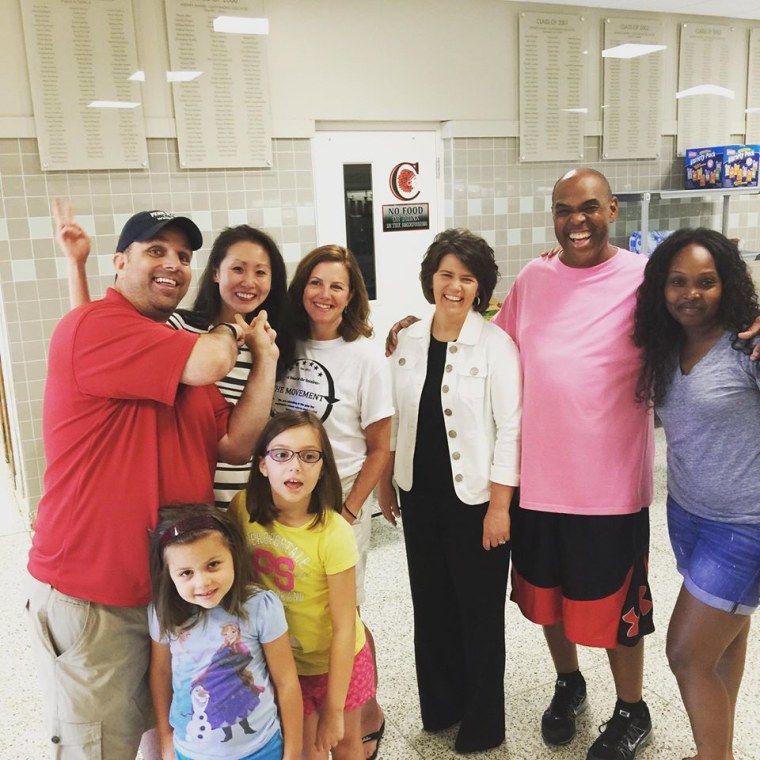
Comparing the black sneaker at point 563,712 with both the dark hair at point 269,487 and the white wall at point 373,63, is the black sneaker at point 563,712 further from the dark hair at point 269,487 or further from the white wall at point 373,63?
the white wall at point 373,63

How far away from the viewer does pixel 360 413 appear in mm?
1898

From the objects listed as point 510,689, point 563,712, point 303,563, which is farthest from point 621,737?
point 303,563

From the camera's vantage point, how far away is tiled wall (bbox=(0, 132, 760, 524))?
3.45 m

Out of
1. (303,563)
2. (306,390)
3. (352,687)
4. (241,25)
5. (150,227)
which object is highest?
(241,25)

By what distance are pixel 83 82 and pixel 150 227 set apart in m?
2.50

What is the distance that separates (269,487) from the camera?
1568mm

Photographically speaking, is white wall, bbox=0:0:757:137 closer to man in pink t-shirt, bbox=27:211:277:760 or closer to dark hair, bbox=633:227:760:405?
man in pink t-shirt, bbox=27:211:277:760

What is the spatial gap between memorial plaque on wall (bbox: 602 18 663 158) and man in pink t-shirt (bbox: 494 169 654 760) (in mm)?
3311

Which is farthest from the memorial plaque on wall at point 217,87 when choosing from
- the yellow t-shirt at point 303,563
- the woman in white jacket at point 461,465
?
the yellow t-shirt at point 303,563

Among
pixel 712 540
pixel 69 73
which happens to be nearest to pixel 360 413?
pixel 712 540

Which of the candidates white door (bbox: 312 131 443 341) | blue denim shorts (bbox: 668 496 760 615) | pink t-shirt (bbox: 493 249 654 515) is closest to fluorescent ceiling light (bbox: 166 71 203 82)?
white door (bbox: 312 131 443 341)

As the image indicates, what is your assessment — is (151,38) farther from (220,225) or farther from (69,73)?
(220,225)

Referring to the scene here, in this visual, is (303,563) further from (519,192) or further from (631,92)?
(631,92)

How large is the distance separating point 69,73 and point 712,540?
11.1 feet
